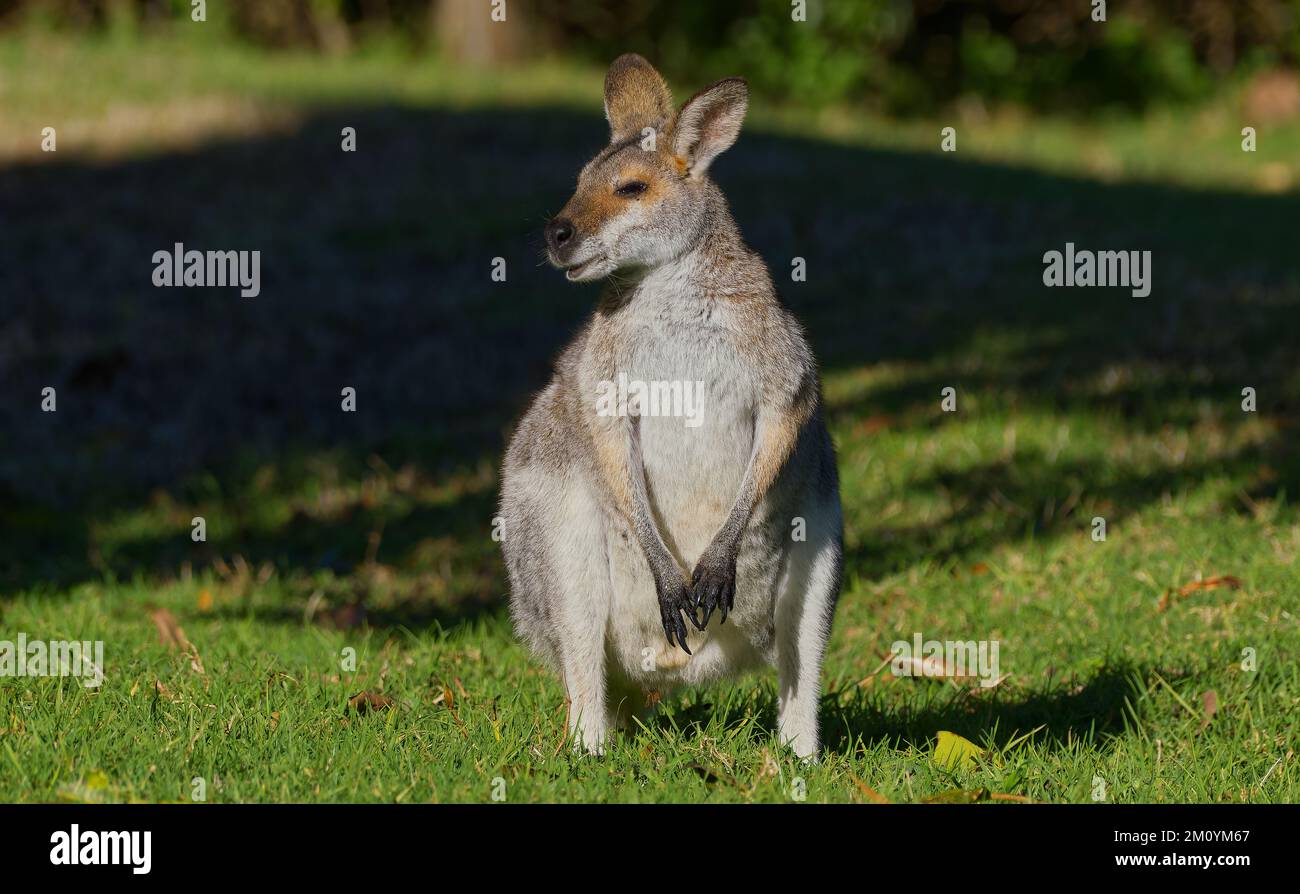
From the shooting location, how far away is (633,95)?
4.89 m

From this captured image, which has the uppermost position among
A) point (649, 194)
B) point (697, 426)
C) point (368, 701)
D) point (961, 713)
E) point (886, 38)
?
point (886, 38)

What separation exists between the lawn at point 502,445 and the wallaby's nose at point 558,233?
2.10 ft

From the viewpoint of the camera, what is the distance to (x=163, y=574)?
7375 mm

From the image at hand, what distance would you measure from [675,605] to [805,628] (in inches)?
16.0

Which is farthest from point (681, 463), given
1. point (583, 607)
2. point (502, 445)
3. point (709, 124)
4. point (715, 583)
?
point (502, 445)

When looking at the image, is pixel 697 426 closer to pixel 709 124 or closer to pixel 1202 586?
pixel 709 124

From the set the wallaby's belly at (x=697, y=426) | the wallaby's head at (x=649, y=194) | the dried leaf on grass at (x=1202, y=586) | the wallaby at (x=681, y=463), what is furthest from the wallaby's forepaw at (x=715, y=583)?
the dried leaf on grass at (x=1202, y=586)

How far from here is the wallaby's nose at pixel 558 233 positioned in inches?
177

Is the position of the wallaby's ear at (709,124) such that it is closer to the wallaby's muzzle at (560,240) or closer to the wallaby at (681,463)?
the wallaby at (681,463)

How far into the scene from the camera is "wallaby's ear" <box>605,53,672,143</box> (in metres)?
4.86

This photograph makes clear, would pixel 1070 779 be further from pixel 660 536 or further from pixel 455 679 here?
pixel 455 679

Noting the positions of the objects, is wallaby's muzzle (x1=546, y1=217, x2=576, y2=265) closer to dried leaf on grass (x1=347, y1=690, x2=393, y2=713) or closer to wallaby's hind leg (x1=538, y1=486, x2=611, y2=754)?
wallaby's hind leg (x1=538, y1=486, x2=611, y2=754)

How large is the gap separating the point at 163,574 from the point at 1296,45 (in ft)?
61.8

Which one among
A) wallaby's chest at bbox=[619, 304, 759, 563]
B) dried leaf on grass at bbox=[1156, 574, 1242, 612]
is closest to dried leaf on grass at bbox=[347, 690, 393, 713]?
wallaby's chest at bbox=[619, 304, 759, 563]
